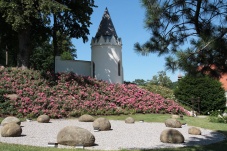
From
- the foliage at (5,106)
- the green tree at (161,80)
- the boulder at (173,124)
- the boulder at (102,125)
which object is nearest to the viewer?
the boulder at (102,125)

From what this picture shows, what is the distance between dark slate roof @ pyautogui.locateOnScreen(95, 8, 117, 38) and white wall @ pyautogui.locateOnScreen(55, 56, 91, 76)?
324 cm

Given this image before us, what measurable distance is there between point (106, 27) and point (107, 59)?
3628mm

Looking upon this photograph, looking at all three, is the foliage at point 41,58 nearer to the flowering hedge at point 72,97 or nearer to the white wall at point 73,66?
the white wall at point 73,66

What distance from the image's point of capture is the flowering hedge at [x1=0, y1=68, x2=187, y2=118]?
19.0 m

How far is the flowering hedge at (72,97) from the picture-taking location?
19047mm

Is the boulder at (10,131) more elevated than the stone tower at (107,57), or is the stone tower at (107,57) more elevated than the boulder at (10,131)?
the stone tower at (107,57)

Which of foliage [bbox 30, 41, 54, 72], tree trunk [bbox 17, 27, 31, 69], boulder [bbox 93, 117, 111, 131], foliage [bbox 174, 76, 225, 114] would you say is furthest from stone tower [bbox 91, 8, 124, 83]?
foliage [bbox 30, 41, 54, 72]

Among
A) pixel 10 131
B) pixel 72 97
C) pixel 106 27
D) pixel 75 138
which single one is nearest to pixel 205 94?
pixel 106 27

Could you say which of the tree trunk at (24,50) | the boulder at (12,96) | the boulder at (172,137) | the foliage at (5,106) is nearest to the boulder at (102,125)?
the boulder at (172,137)

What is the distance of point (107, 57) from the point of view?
28562 mm

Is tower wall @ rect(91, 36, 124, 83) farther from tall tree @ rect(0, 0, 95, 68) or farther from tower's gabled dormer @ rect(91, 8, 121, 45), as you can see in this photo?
tall tree @ rect(0, 0, 95, 68)

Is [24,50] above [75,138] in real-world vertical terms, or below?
above

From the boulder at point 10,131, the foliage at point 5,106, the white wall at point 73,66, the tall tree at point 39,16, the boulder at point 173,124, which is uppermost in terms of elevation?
the tall tree at point 39,16

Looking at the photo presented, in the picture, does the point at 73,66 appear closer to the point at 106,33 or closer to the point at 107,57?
the point at 107,57
